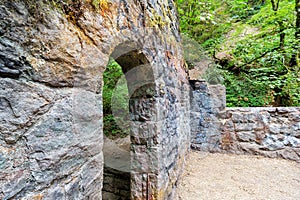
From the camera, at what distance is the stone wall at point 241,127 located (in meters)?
3.05

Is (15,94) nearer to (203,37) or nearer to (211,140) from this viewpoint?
(211,140)

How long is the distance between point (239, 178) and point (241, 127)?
1.08 m

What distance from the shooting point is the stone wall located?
3049mm

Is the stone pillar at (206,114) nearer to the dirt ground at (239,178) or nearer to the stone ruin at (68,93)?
the dirt ground at (239,178)

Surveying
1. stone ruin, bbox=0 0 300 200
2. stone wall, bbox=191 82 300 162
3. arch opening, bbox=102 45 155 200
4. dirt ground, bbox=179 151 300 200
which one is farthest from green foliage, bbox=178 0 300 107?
stone ruin, bbox=0 0 300 200

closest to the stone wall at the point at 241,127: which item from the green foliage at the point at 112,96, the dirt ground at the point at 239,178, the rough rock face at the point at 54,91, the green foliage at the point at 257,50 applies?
the dirt ground at the point at 239,178

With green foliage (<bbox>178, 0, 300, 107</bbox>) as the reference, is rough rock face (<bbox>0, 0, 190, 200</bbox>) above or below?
below

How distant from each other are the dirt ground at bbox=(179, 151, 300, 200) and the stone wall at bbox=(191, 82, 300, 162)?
0.19m

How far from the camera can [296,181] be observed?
7.82ft

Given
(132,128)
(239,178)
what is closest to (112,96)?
(132,128)

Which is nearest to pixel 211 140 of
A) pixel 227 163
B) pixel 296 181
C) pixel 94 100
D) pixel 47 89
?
pixel 227 163

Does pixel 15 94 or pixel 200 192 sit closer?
pixel 15 94

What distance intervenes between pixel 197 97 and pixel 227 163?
1271 mm

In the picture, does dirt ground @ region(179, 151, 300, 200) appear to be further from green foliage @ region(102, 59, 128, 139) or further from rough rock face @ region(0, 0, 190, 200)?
green foliage @ region(102, 59, 128, 139)
